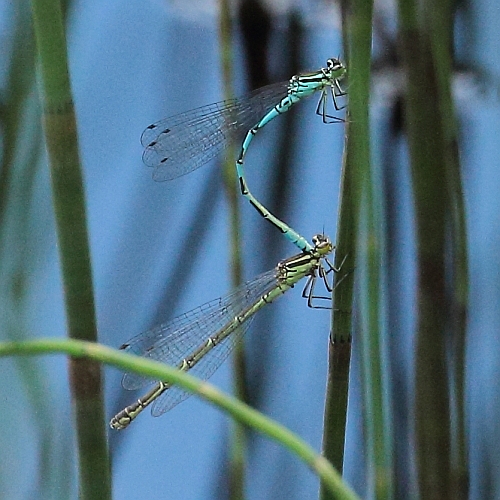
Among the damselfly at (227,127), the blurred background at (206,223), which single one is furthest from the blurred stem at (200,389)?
the damselfly at (227,127)

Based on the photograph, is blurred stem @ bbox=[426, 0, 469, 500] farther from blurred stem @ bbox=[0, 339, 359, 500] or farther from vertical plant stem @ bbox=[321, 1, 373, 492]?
blurred stem @ bbox=[0, 339, 359, 500]

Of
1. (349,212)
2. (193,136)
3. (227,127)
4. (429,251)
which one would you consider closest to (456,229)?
(429,251)

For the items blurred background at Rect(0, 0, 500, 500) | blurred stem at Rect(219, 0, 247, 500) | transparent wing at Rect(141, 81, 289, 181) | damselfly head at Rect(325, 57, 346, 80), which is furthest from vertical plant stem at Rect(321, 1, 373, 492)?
transparent wing at Rect(141, 81, 289, 181)

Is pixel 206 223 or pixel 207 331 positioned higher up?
pixel 206 223

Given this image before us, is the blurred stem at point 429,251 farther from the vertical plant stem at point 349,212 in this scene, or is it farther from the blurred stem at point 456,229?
the vertical plant stem at point 349,212

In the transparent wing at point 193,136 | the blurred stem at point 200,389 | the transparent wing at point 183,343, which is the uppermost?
the transparent wing at point 193,136

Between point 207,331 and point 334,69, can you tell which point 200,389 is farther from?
point 207,331
